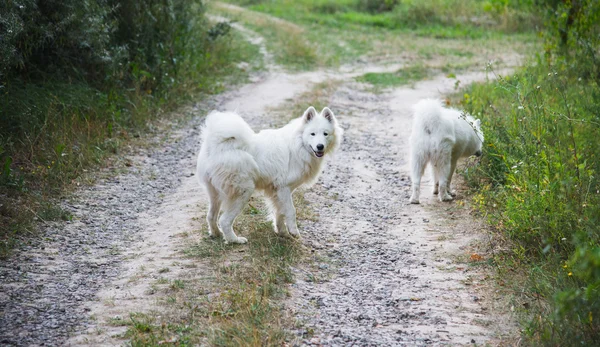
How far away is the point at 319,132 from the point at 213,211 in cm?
140

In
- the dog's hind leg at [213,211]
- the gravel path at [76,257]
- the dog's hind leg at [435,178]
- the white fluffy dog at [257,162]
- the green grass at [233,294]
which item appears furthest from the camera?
the dog's hind leg at [435,178]

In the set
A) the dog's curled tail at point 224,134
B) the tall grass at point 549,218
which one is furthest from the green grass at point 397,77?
the dog's curled tail at point 224,134

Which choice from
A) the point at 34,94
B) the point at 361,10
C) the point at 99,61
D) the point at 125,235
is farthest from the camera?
the point at 361,10

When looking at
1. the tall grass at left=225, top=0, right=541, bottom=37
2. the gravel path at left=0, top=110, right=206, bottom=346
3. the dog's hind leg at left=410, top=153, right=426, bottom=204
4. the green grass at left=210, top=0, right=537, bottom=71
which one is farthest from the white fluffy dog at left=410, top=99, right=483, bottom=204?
the tall grass at left=225, top=0, right=541, bottom=37

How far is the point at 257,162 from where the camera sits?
21.1ft

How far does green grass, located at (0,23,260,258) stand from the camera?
23.2ft

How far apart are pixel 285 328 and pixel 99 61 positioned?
24.9 feet

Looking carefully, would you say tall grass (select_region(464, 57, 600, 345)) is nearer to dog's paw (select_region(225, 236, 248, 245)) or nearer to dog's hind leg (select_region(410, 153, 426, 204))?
dog's hind leg (select_region(410, 153, 426, 204))

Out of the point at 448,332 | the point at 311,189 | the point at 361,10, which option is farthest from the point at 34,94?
the point at 361,10

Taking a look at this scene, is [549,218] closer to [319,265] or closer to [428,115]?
[319,265]

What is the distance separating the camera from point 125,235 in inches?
267

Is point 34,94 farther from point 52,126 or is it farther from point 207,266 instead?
point 207,266

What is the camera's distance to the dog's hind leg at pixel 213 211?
6395mm

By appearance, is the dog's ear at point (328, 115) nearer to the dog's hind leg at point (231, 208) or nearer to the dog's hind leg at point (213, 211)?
the dog's hind leg at point (231, 208)
